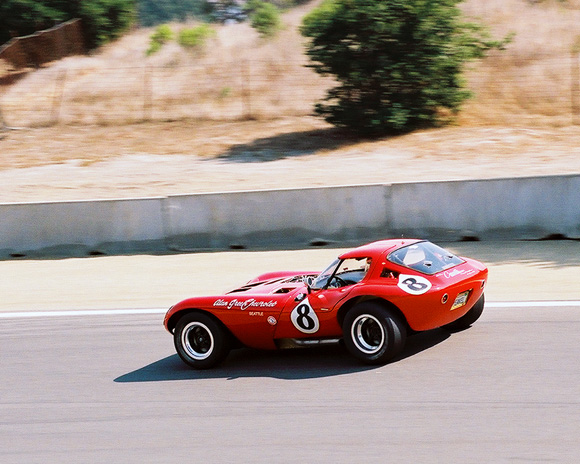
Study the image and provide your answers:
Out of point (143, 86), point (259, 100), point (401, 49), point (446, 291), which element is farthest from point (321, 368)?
point (143, 86)

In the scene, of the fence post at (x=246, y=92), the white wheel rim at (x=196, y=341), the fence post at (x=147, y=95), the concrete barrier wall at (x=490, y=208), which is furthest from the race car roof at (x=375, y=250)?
the fence post at (x=147, y=95)

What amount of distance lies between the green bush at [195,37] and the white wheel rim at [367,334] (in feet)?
83.7

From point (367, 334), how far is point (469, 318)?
1.44 meters

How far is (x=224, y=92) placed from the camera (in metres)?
26.5

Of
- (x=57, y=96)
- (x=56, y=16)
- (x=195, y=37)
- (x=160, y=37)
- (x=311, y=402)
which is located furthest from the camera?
(x=160, y=37)

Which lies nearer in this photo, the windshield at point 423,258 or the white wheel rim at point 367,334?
the white wheel rim at point 367,334

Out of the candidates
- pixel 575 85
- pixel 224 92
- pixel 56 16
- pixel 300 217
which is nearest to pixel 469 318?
pixel 300 217

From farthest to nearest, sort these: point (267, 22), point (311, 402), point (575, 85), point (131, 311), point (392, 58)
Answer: point (267, 22), point (575, 85), point (392, 58), point (131, 311), point (311, 402)

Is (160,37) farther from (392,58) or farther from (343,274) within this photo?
(343,274)

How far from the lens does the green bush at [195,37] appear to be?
101 ft

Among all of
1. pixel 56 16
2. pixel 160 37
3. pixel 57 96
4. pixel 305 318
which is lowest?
pixel 305 318

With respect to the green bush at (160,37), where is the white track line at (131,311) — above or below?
below

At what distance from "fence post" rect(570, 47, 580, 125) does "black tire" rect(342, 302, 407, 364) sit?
15.4 meters

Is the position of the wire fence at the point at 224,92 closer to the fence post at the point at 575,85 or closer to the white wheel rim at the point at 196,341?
the fence post at the point at 575,85
